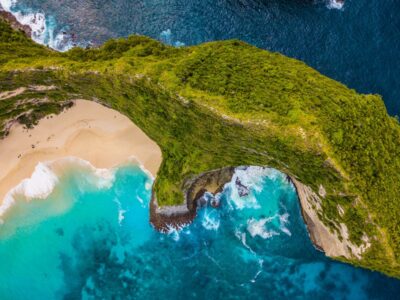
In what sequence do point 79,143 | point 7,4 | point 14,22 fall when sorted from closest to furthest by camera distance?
point 79,143
point 14,22
point 7,4

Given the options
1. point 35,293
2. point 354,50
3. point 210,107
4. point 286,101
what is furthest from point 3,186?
point 354,50

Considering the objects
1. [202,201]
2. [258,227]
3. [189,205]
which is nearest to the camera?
[189,205]

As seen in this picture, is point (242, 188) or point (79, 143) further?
point (242, 188)

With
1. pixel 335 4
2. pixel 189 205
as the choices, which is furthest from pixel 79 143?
pixel 335 4

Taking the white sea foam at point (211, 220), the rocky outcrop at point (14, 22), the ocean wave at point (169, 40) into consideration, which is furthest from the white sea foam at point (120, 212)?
the rocky outcrop at point (14, 22)

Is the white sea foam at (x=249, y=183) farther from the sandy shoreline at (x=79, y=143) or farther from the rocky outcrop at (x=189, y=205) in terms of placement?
the sandy shoreline at (x=79, y=143)

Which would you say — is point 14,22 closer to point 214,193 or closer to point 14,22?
point 14,22

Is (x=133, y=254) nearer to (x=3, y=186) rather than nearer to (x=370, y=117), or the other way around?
(x=3, y=186)
